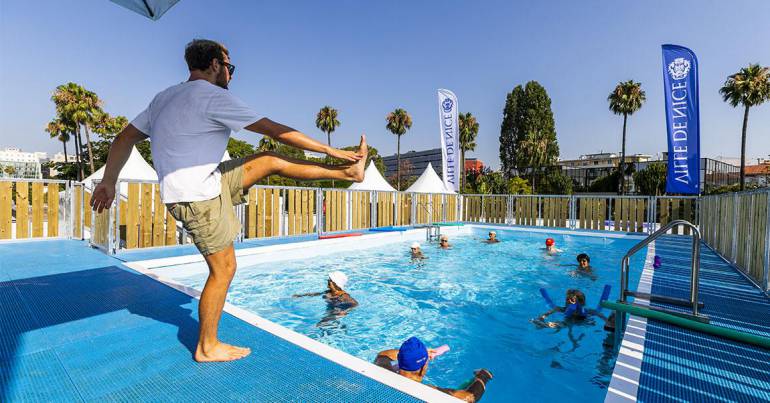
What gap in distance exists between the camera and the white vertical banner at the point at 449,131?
53.6 feet

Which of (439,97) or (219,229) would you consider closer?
(219,229)

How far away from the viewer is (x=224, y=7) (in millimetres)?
11109

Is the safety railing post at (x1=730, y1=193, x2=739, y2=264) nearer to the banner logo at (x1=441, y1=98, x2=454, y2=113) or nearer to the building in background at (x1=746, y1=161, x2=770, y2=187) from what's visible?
the banner logo at (x1=441, y1=98, x2=454, y2=113)

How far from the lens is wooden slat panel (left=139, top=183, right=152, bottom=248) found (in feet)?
22.8

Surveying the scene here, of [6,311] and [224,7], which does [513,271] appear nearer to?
[6,311]

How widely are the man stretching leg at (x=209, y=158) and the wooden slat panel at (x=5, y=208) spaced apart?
24.5 ft

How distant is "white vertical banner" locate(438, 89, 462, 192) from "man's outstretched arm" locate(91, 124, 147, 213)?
584 inches

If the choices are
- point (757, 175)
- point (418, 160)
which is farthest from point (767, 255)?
point (418, 160)

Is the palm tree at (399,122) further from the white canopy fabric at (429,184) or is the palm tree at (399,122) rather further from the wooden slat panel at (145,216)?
the wooden slat panel at (145,216)

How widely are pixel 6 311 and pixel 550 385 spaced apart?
15.8ft

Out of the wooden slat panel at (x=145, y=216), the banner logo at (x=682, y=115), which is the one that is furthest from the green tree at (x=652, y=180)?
the wooden slat panel at (x=145, y=216)

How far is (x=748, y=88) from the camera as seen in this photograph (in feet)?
80.3

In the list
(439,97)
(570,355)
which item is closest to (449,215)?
(439,97)

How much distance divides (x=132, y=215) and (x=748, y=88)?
35.0m
